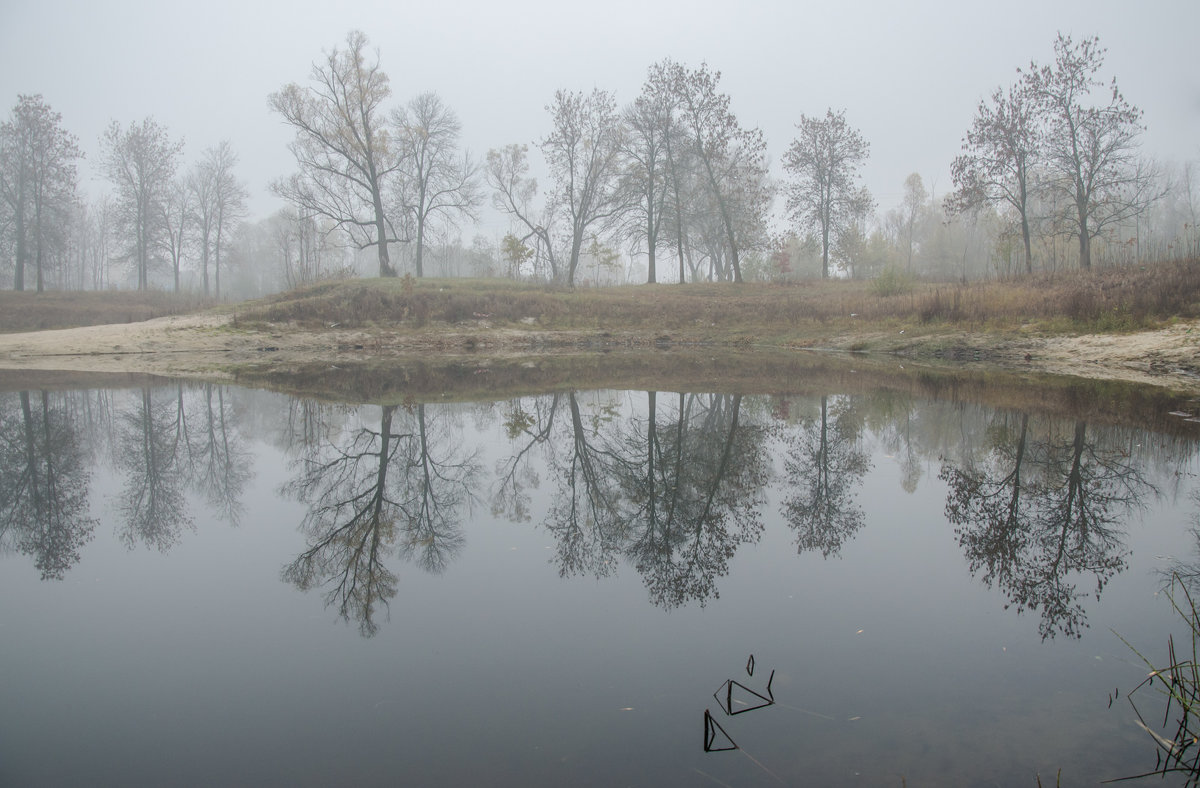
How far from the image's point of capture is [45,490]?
17.4 ft

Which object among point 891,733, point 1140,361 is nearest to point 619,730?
point 891,733

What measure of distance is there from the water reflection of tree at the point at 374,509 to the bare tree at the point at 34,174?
143 feet

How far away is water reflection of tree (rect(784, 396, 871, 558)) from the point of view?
4.27 m

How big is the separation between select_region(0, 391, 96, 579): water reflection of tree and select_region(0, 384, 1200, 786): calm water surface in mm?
34

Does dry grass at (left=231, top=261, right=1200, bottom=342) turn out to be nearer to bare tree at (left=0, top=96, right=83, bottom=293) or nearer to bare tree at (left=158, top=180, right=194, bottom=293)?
bare tree at (left=0, top=96, right=83, bottom=293)

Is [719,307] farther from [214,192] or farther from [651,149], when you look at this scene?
[214,192]

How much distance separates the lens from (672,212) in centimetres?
3766

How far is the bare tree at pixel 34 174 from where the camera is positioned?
1455 inches

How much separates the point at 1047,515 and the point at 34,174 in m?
52.0

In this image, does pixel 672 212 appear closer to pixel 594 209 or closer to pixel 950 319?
pixel 594 209

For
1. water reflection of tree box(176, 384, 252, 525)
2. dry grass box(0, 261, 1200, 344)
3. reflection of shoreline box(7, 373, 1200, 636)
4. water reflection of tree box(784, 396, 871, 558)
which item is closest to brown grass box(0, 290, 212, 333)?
dry grass box(0, 261, 1200, 344)

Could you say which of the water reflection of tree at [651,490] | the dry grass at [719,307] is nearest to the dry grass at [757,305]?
the dry grass at [719,307]

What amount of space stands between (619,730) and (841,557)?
213 cm

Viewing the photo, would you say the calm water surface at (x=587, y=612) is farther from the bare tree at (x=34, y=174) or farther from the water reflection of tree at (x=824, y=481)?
the bare tree at (x=34, y=174)
